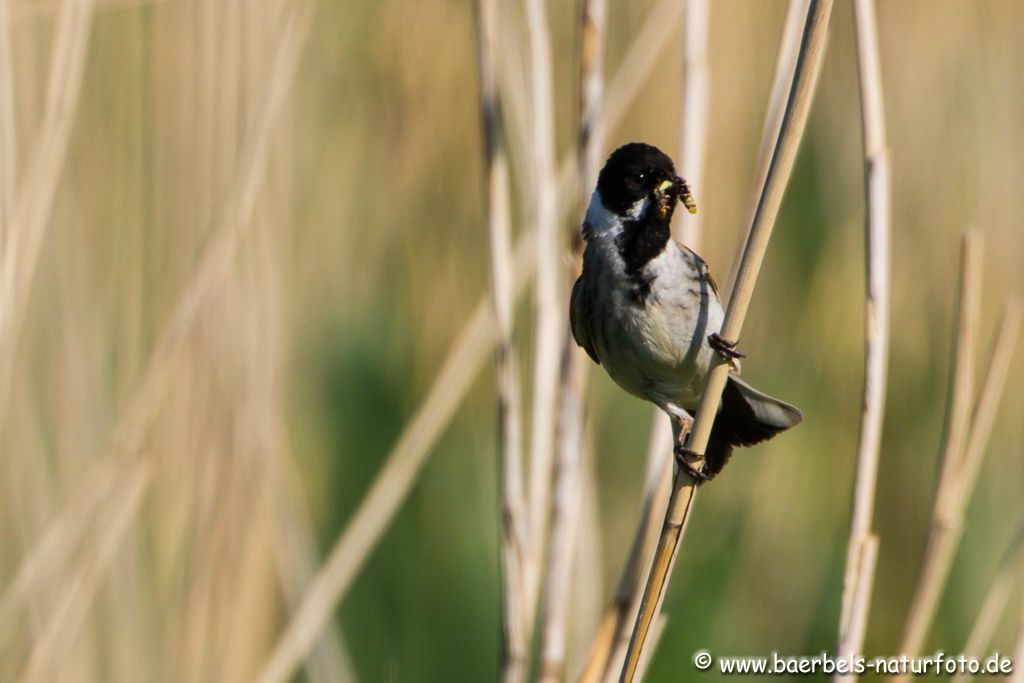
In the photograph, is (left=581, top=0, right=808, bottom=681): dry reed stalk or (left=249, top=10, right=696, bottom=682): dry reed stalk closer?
(left=581, top=0, right=808, bottom=681): dry reed stalk

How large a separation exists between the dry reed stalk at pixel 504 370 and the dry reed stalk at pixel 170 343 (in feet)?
1.12

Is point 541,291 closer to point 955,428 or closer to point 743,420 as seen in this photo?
point 743,420

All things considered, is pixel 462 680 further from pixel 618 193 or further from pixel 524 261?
pixel 618 193

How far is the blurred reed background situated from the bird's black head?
338mm

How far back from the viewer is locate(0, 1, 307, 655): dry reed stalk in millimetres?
1753

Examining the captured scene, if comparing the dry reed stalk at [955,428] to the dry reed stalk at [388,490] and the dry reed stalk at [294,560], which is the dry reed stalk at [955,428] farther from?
the dry reed stalk at [294,560]

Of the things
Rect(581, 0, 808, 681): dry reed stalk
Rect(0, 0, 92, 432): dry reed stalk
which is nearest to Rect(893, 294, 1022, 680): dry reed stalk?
Rect(581, 0, 808, 681): dry reed stalk

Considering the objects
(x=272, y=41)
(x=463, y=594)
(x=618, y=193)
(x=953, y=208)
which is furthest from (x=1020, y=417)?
(x=272, y=41)

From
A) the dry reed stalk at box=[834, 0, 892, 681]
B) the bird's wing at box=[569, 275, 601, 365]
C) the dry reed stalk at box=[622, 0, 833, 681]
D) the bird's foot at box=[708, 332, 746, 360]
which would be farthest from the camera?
the bird's wing at box=[569, 275, 601, 365]

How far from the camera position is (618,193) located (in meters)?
1.74

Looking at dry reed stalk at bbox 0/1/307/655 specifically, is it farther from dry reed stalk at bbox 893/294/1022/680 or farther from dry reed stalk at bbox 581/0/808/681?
dry reed stalk at bbox 893/294/1022/680

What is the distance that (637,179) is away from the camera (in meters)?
1.67

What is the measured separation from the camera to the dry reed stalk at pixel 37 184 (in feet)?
5.49

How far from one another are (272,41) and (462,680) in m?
1.41
